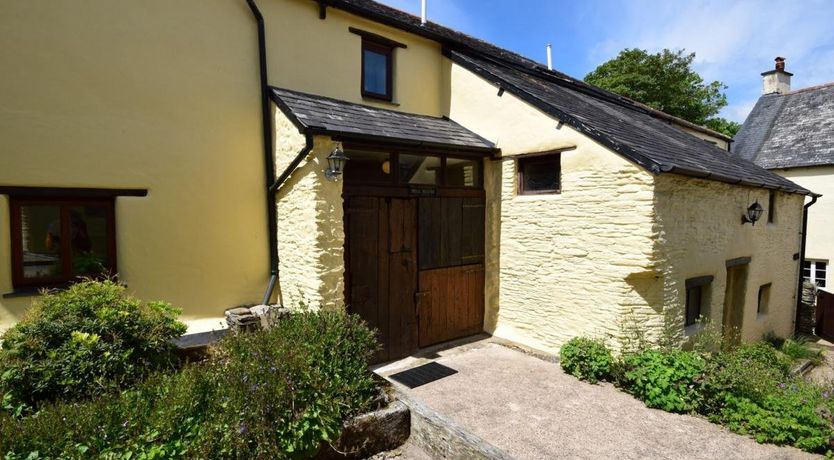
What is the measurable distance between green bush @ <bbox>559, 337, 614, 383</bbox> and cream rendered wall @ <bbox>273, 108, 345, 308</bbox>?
3.60 m

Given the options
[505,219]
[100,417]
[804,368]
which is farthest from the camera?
[804,368]

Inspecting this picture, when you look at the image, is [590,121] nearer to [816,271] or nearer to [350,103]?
[350,103]

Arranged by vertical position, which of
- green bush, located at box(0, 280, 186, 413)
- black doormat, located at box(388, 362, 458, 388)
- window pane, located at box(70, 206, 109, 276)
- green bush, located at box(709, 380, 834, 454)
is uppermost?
window pane, located at box(70, 206, 109, 276)

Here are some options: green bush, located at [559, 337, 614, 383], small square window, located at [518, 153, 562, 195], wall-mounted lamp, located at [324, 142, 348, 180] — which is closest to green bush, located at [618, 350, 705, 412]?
green bush, located at [559, 337, 614, 383]

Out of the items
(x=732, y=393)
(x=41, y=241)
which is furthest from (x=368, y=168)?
(x=732, y=393)

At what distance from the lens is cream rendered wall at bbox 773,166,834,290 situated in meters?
14.5

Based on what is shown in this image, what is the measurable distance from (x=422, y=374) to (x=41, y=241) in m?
5.32

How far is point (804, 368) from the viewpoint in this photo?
895cm

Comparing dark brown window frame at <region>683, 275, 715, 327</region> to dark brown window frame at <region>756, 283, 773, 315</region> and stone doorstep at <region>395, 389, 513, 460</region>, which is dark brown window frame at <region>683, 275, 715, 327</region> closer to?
dark brown window frame at <region>756, 283, 773, 315</region>

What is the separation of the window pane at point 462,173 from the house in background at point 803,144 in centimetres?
1226

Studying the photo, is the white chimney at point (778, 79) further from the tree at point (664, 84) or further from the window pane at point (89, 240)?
the window pane at point (89, 240)

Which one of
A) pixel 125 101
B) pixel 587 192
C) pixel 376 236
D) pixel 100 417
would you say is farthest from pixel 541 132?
pixel 100 417

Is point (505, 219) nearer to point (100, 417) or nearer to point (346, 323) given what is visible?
point (346, 323)

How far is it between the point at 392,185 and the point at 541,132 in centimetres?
279
